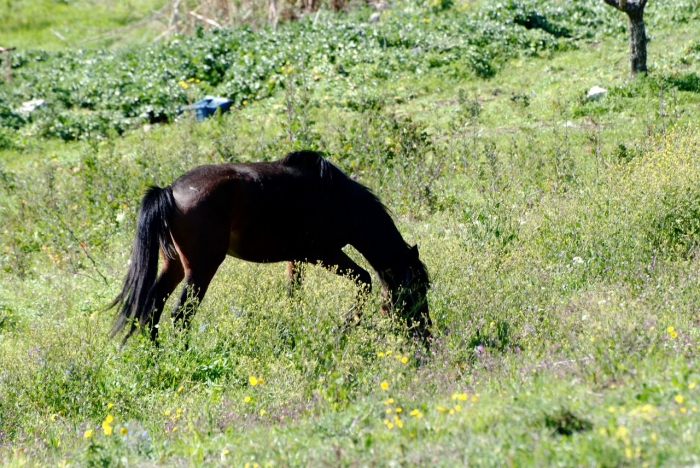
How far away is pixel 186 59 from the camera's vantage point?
17.5 metres

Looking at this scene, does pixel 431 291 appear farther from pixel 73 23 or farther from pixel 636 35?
pixel 73 23

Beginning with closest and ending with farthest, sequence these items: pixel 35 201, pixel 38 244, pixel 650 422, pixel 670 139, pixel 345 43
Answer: pixel 650 422, pixel 670 139, pixel 38 244, pixel 35 201, pixel 345 43

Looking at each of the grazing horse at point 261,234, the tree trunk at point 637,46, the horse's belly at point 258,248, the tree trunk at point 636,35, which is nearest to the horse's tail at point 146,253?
the grazing horse at point 261,234

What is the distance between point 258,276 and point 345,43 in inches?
423

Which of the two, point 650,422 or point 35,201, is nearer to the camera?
point 650,422

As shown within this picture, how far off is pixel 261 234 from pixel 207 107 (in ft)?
29.5

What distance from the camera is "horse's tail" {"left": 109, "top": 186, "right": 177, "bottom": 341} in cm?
668

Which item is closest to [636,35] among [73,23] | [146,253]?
[146,253]

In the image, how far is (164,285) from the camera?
705 centimetres

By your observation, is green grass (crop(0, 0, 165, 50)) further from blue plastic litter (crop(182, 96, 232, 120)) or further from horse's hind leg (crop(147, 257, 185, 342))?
horse's hind leg (crop(147, 257, 185, 342))

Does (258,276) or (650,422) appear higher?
(650,422)

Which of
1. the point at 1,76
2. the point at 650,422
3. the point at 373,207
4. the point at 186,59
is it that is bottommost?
the point at 1,76

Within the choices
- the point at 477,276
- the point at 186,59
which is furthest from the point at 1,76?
the point at 477,276

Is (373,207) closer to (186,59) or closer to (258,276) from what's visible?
(258,276)
